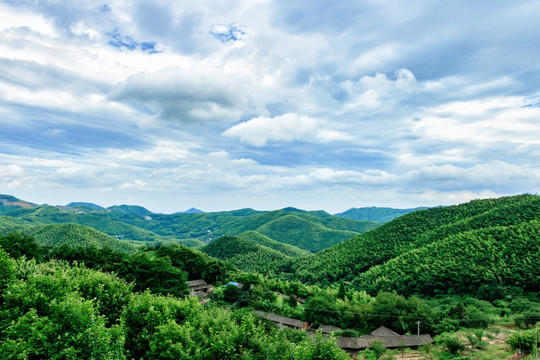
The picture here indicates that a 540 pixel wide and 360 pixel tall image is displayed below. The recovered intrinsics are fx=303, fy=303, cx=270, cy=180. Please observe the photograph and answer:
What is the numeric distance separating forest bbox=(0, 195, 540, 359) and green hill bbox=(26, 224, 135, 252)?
68602 millimetres

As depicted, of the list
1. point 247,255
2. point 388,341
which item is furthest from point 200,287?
point 247,255

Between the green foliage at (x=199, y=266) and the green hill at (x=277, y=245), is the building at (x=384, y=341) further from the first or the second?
the green hill at (x=277, y=245)

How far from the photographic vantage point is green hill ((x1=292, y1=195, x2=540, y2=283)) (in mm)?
77812

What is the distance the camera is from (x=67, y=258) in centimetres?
5016

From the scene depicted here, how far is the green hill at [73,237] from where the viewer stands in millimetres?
140212

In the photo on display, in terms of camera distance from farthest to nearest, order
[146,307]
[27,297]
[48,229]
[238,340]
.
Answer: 1. [48,229]
2. [146,307]
3. [238,340]
4. [27,297]

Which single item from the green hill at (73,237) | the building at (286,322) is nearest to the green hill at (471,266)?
the building at (286,322)

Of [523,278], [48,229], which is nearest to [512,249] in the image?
[523,278]

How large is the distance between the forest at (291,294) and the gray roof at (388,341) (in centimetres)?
148

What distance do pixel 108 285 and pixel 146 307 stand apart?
4969 mm

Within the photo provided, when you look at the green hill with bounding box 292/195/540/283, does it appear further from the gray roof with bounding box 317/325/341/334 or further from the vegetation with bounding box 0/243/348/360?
the vegetation with bounding box 0/243/348/360

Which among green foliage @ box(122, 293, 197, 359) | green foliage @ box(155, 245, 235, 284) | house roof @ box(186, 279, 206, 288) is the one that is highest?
green foliage @ box(122, 293, 197, 359)

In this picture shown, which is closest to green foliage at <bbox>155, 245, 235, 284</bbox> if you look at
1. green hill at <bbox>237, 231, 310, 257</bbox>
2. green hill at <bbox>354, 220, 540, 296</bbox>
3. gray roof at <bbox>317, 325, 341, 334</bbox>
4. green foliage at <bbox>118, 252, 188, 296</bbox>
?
green foliage at <bbox>118, 252, 188, 296</bbox>

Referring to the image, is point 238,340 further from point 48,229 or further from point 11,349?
point 48,229
